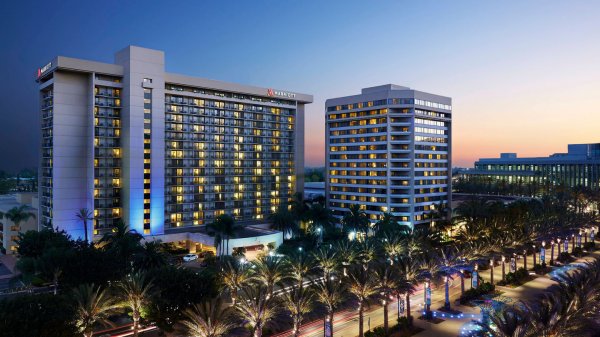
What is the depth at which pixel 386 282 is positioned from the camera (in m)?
48.2

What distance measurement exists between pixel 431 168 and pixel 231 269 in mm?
89374

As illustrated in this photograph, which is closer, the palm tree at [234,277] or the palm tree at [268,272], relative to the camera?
the palm tree at [268,272]

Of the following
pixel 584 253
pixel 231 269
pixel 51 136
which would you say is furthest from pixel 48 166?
pixel 584 253

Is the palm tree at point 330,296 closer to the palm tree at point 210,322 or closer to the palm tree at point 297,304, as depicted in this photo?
the palm tree at point 297,304

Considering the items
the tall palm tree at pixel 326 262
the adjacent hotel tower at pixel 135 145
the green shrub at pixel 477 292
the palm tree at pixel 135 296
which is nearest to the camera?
the palm tree at pixel 135 296

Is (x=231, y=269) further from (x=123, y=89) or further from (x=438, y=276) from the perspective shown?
(x=123, y=89)

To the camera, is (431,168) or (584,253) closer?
(584,253)

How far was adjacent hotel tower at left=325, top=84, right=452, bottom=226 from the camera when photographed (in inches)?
4779

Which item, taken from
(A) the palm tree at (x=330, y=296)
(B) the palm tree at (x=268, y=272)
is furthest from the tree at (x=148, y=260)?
(A) the palm tree at (x=330, y=296)

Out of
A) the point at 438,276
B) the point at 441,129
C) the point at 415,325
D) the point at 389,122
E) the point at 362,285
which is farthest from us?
the point at 441,129

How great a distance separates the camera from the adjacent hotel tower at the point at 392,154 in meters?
121

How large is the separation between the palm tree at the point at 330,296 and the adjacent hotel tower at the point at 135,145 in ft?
232

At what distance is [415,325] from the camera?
5319 centimetres

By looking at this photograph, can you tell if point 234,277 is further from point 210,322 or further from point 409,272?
point 409,272
